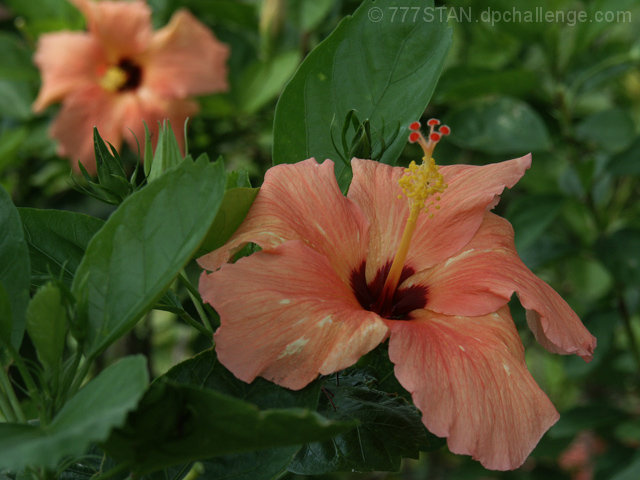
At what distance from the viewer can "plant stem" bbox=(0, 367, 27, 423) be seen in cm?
70

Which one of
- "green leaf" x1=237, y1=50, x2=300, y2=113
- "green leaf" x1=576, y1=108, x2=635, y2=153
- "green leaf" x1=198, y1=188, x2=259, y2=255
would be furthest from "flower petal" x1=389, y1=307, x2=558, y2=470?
"green leaf" x1=237, y1=50, x2=300, y2=113

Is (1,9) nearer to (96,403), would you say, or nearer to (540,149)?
(540,149)

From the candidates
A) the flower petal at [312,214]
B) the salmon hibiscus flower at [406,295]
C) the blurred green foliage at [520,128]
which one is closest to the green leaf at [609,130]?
the blurred green foliage at [520,128]

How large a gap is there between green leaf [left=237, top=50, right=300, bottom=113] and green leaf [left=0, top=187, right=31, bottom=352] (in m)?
1.29

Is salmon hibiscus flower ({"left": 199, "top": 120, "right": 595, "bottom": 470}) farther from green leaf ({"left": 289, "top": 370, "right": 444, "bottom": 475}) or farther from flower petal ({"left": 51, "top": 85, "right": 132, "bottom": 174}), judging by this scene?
flower petal ({"left": 51, "top": 85, "right": 132, "bottom": 174})

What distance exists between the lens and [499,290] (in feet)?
2.55

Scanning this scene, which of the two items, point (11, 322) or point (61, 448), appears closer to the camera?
point (61, 448)

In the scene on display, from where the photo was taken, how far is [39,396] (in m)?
0.67

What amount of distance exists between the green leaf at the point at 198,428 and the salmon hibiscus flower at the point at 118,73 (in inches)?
50.7

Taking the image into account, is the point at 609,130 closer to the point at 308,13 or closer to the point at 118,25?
the point at 308,13

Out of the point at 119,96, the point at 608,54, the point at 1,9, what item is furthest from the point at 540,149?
the point at 1,9

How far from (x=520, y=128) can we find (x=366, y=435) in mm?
1110

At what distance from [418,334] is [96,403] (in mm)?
323

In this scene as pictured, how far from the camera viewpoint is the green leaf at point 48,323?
62 centimetres
